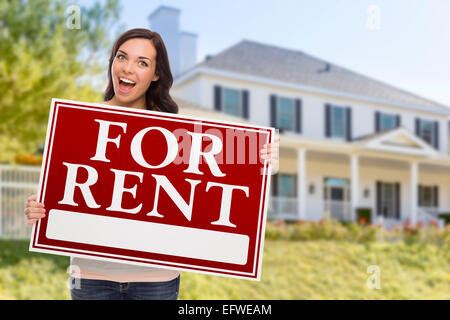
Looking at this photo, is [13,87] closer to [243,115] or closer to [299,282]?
[299,282]

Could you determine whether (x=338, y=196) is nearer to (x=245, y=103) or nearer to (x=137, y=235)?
(x=245, y=103)

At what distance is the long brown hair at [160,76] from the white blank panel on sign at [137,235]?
57cm

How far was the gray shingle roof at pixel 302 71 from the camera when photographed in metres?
16.6

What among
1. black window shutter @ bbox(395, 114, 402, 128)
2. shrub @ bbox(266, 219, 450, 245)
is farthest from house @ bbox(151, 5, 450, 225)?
shrub @ bbox(266, 219, 450, 245)

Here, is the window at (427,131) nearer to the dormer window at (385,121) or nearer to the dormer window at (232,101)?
the dormer window at (385,121)

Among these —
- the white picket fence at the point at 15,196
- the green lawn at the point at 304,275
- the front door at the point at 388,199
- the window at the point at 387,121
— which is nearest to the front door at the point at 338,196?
the front door at the point at 388,199

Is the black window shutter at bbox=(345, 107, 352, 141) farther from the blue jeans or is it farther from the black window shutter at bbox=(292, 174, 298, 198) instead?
the blue jeans

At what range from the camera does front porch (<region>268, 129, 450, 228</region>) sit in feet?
52.4

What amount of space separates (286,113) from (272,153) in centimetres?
1463

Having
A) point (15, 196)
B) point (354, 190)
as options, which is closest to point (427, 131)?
point (354, 190)

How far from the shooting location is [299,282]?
7.89 meters

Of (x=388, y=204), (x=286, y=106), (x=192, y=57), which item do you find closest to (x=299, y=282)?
(x=286, y=106)

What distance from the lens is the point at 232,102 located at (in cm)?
1560
